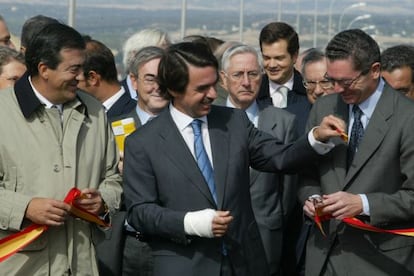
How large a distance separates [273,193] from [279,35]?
7.83ft

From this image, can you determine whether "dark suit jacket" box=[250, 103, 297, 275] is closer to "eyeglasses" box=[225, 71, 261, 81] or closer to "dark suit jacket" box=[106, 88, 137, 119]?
"eyeglasses" box=[225, 71, 261, 81]

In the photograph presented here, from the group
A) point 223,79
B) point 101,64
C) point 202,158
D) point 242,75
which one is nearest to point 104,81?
point 101,64

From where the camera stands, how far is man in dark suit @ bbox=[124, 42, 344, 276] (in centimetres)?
613

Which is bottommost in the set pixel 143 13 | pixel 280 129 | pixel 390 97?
pixel 143 13

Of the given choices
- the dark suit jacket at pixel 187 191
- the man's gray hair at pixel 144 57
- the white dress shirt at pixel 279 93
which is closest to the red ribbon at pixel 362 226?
the dark suit jacket at pixel 187 191

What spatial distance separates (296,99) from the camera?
9609 mm

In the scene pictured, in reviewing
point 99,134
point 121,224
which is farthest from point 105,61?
point 99,134

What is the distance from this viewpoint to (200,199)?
6.14 m

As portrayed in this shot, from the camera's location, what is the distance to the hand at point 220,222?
580 cm

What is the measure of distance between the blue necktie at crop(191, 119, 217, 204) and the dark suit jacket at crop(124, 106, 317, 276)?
0.04 m

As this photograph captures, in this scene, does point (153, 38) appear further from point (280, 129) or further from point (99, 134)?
point (99, 134)

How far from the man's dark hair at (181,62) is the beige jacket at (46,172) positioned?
532 millimetres

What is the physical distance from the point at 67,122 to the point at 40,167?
317mm

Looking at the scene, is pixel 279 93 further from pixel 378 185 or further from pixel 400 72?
pixel 378 185
